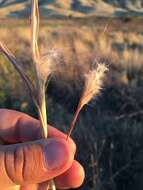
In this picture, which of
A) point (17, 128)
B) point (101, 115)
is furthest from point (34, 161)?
point (101, 115)

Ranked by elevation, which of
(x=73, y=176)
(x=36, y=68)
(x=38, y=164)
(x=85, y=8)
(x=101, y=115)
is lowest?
(x=85, y=8)

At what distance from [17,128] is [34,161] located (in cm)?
41

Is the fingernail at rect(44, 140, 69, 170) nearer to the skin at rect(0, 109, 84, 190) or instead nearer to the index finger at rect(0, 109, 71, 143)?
the skin at rect(0, 109, 84, 190)

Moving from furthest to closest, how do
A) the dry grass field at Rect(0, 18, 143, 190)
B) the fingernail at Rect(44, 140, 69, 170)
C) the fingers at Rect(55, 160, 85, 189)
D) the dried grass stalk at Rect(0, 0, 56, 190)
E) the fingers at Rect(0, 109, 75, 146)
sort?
the dry grass field at Rect(0, 18, 143, 190)
the fingers at Rect(0, 109, 75, 146)
the fingers at Rect(55, 160, 85, 189)
the fingernail at Rect(44, 140, 69, 170)
the dried grass stalk at Rect(0, 0, 56, 190)

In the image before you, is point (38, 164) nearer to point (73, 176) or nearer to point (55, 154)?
point (55, 154)

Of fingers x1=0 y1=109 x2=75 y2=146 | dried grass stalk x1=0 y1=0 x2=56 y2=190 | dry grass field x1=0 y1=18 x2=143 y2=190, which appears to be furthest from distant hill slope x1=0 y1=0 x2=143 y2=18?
dried grass stalk x1=0 y1=0 x2=56 y2=190

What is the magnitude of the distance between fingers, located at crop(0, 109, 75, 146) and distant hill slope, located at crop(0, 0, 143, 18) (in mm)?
31514

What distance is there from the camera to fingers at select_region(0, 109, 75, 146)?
8.13 ft

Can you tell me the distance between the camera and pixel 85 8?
40031 millimetres

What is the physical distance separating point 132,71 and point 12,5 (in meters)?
25.8

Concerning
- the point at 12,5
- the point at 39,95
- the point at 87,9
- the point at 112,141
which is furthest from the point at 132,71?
the point at 87,9

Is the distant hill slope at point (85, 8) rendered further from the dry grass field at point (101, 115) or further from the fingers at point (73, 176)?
the fingers at point (73, 176)

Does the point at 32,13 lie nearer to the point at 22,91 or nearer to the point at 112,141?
the point at 112,141

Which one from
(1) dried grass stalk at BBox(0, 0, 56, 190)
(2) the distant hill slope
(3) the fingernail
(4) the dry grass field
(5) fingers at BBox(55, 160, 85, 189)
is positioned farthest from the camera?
(2) the distant hill slope
